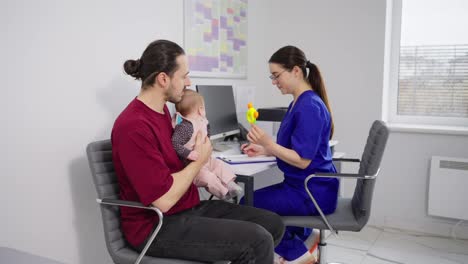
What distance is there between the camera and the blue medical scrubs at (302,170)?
1990 mm

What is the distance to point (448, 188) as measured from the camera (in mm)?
3086

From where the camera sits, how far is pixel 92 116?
6.49 feet

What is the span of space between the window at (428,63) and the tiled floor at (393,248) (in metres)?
0.89

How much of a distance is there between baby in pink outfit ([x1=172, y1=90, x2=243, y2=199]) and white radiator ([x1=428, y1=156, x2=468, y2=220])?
189 cm

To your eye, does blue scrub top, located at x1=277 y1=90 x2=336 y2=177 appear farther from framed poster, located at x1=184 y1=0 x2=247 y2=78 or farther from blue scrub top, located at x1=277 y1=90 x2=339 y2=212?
framed poster, located at x1=184 y1=0 x2=247 y2=78

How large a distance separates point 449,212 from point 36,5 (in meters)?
2.93

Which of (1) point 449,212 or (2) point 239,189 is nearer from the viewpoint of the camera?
(2) point 239,189

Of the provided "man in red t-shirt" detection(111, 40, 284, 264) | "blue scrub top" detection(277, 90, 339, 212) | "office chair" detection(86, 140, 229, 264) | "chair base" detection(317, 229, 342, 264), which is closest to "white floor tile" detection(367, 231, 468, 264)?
→ "chair base" detection(317, 229, 342, 264)

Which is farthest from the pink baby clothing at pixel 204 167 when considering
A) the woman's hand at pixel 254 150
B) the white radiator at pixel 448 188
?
the white radiator at pixel 448 188

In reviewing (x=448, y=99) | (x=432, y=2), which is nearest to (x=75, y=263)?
(x=448, y=99)

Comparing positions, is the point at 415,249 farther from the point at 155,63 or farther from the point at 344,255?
the point at 155,63

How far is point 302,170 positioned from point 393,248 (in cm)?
131

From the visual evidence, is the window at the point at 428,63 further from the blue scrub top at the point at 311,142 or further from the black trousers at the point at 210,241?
the black trousers at the point at 210,241

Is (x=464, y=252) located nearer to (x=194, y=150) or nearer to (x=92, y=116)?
(x=194, y=150)
